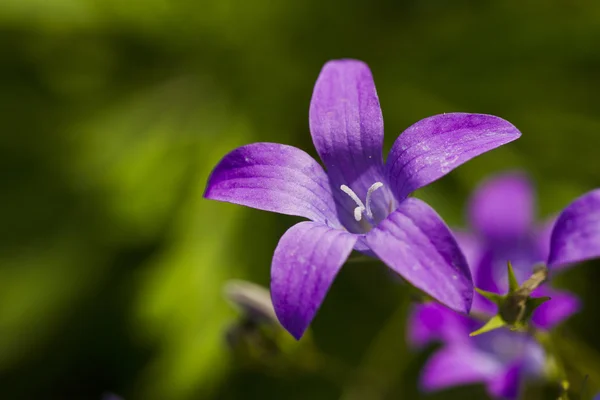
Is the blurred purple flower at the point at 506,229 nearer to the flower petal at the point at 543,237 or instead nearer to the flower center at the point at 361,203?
the flower petal at the point at 543,237

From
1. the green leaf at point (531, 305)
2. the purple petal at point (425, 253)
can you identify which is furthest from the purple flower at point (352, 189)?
the green leaf at point (531, 305)

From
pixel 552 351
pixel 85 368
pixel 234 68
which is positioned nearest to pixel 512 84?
pixel 234 68

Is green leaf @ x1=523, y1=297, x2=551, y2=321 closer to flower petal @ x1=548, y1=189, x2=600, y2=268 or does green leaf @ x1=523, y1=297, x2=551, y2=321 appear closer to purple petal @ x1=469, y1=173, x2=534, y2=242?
flower petal @ x1=548, y1=189, x2=600, y2=268

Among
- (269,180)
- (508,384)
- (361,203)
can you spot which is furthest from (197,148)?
(508,384)

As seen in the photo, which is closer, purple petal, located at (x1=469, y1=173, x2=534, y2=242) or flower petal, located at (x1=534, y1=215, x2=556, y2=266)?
flower petal, located at (x1=534, y1=215, x2=556, y2=266)

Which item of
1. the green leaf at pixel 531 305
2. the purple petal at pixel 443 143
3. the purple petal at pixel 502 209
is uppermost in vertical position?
the purple petal at pixel 443 143

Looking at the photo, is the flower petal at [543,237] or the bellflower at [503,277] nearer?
the bellflower at [503,277]

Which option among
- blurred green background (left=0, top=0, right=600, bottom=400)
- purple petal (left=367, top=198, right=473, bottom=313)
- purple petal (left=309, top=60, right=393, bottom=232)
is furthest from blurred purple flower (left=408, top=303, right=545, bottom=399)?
blurred green background (left=0, top=0, right=600, bottom=400)

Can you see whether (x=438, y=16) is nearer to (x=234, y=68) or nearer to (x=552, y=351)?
(x=234, y=68)
